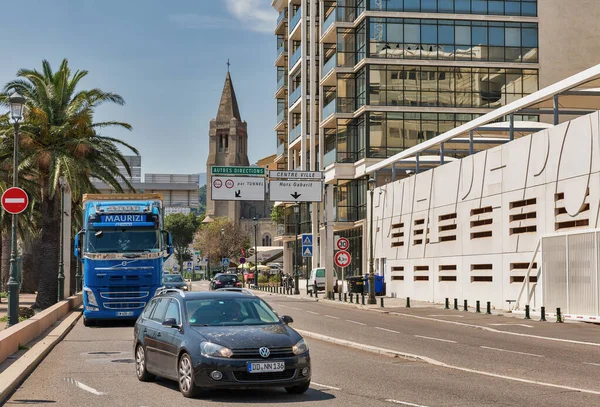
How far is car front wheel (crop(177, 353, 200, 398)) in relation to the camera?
11895 mm

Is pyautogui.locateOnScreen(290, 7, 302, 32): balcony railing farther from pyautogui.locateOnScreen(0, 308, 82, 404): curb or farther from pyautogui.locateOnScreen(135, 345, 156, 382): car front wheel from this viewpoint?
pyautogui.locateOnScreen(135, 345, 156, 382): car front wheel

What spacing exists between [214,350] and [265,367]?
2.31 ft

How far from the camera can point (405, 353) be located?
17891mm

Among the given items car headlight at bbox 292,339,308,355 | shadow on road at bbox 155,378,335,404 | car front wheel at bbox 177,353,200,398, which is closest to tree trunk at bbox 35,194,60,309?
shadow on road at bbox 155,378,335,404

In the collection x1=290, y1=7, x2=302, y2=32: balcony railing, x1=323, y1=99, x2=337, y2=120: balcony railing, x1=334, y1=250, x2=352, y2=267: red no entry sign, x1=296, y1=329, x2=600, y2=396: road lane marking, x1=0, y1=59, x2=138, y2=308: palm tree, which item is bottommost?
x1=296, y1=329, x2=600, y2=396: road lane marking

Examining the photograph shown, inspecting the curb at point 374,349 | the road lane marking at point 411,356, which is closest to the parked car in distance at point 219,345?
the road lane marking at point 411,356

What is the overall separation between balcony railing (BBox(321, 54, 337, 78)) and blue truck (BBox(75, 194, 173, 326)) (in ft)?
128

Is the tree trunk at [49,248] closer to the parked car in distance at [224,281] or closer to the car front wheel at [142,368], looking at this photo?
the parked car in distance at [224,281]

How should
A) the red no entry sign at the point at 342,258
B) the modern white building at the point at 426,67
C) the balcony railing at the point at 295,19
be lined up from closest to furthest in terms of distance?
the red no entry sign at the point at 342,258, the modern white building at the point at 426,67, the balcony railing at the point at 295,19

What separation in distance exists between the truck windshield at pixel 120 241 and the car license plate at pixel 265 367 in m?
16.6

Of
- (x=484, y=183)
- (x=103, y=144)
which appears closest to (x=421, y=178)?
(x=484, y=183)

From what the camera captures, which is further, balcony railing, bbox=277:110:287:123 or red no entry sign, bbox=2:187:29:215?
balcony railing, bbox=277:110:287:123

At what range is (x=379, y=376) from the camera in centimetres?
1455

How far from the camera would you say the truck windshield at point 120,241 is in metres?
27.5
